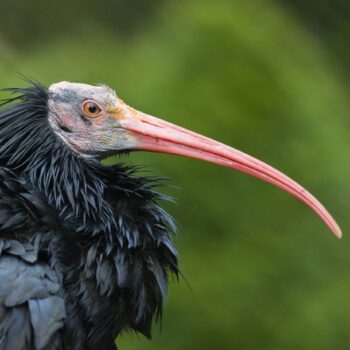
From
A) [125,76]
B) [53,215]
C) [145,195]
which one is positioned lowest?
[53,215]

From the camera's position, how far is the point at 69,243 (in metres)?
2.95

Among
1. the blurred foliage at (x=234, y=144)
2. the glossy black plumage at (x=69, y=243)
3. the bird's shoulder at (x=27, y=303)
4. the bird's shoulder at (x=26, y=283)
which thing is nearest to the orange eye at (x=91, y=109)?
→ the glossy black plumage at (x=69, y=243)

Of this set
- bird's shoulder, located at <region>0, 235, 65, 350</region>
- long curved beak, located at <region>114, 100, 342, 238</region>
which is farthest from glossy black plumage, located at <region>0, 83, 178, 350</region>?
long curved beak, located at <region>114, 100, 342, 238</region>

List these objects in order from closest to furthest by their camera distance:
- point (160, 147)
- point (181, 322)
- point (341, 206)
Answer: point (160, 147) → point (181, 322) → point (341, 206)

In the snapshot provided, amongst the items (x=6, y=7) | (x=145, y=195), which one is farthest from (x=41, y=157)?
(x=6, y=7)

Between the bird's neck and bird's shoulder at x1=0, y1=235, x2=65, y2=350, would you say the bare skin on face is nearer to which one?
the bird's neck

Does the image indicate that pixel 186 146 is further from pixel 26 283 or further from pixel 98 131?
pixel 26 283

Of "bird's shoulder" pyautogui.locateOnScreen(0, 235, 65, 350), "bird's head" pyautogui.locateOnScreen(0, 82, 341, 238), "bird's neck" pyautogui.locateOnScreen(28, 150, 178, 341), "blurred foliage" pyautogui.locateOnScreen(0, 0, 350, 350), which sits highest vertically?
"blurred foliage" pyautogui.locateOnScreen(0, 0, 350, 350)

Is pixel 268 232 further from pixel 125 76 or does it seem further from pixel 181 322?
pixel 125 76

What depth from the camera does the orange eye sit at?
329 cm

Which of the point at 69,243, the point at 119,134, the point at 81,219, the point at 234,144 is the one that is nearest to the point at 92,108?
the point at 119,134

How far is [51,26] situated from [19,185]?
3041 mm

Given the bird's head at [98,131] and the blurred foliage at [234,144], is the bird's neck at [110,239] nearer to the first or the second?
the bird's head at [98,131]

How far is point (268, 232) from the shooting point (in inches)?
214
